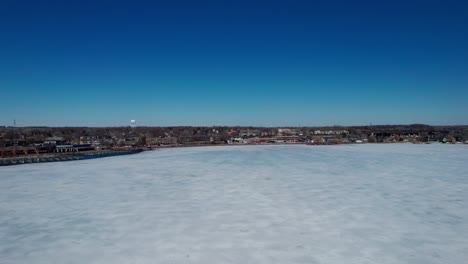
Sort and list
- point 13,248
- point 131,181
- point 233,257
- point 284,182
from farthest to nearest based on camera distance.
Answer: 1. point 131,181
2. point 284,182
3. point 13,248
4. point 233,257

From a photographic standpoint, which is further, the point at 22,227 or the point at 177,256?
the point at 22,227

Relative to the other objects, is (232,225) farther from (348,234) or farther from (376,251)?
(376,251)

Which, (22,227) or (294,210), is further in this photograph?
(294,210)

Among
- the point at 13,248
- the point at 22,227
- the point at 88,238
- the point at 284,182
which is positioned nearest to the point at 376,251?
the point at 88,238

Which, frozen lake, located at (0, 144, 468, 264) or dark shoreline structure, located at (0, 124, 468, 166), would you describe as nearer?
frozen lake, located at (0, 144, 468, 264)

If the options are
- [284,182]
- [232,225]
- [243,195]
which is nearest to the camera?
[232,225]

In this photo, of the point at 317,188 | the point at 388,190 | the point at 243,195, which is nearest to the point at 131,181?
the point at 243,195

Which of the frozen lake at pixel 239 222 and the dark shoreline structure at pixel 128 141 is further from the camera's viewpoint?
the dark shoreline structure at pixel 128 141

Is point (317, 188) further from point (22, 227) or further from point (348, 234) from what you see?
point (22, 227)

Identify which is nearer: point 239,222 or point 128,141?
point 239,222
